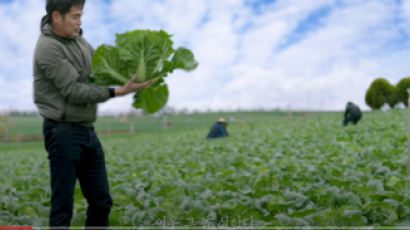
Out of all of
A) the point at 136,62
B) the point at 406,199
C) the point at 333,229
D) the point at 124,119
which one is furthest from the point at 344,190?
the point at 124,119

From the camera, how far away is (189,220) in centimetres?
354

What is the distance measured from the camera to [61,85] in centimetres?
251

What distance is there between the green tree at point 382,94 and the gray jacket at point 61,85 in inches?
1030

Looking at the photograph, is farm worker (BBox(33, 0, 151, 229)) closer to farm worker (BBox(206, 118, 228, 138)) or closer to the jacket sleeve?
the jacket sleeve

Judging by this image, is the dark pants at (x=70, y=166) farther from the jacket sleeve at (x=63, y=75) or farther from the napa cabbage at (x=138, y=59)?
the napa cabbage at (x=138, y=59)

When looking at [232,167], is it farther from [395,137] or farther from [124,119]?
[124,119]

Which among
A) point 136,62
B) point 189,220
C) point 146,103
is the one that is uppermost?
point 136,62

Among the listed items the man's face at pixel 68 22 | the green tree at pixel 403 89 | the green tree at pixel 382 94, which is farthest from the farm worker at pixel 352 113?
the green tree at pixel 403 89

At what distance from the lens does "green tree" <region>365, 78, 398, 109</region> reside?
25.2m

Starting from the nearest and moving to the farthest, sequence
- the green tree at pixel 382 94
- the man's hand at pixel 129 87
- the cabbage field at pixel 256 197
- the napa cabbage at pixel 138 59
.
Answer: the man's hand at pixel 129 87, the napa cabbage at pixel 138 59, the cabbage field at pixel 256 197, the green tree at pixel 382 94

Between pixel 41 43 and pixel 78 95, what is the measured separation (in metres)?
0.50

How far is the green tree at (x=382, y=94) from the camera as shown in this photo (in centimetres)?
2516

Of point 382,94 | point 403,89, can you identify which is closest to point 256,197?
point 382,94

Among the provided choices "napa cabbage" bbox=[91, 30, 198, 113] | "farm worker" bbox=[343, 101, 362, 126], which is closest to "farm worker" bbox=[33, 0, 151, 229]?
"napa cabbage" bbox=[91, 30, 198, 113]
